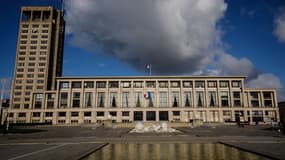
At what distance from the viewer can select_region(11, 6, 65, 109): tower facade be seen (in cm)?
10488

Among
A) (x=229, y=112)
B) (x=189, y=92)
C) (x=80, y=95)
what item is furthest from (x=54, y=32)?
(x=229, y=112)

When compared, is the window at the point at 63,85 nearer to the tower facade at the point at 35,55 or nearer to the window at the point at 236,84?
the tower facade at the point at 35,55

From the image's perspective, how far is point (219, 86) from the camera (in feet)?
302

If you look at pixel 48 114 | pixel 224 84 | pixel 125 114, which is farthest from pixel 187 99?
pixel 48 114

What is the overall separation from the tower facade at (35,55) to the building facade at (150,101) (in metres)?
12.0

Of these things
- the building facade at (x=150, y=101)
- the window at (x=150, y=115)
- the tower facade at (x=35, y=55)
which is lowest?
the window at (x=150, y=115)

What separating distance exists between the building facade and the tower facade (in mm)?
12041

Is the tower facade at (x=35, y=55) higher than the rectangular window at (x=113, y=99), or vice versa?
the tower facade at (x=35, y=55)

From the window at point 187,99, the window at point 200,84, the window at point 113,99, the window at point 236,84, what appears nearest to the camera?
the window at point 187,99

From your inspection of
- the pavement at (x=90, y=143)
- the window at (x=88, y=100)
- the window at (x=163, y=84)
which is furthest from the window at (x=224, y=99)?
the pavement at (x=90, y=143)

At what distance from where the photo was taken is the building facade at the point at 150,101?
88.1 meters

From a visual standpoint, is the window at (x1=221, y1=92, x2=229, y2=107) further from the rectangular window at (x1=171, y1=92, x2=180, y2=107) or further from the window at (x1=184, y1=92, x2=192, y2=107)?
the rectangular window at (x1=171, y1=92, x2=180, y2=107)

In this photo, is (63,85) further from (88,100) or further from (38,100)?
(88,100)

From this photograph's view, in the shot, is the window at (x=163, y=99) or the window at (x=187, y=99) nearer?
the window at (x=187, y=99)
